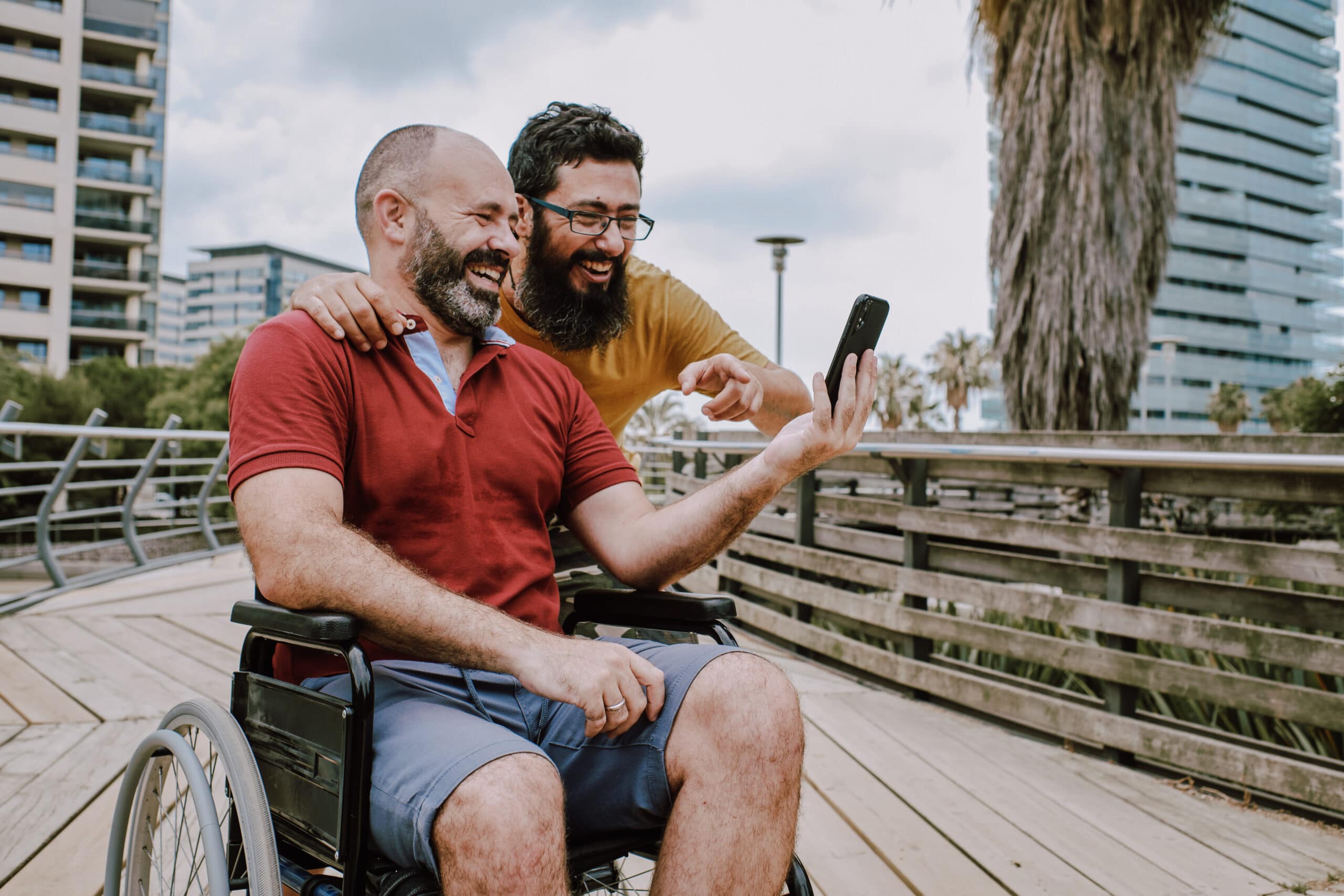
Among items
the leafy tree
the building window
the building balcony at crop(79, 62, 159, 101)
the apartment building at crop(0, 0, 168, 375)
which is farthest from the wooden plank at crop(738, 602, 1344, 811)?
the building balcony at crop(79, 62, 159, 101)

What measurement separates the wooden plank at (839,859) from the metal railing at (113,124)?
5109 centimetres

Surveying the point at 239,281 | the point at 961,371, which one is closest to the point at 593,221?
the point at 961,371

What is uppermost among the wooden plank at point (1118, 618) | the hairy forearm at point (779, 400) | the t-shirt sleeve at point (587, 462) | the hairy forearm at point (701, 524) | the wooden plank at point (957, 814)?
the hairy forearm at point (779, 400)

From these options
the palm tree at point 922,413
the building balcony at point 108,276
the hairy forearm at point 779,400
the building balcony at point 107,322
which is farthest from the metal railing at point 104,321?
the hairy forearm at point 779,400

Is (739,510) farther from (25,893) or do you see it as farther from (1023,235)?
(1023,235)

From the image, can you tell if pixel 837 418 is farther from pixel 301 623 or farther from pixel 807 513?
pixel 807 513

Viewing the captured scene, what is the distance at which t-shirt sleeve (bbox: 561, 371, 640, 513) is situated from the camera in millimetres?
1739

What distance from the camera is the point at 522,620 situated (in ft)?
4.79

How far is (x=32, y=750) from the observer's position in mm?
2730

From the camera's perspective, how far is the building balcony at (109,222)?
43094 millimetres

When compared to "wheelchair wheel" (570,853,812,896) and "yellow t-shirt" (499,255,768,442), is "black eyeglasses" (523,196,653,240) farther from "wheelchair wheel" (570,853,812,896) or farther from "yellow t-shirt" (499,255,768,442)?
"wheelchair wheel" (570,853,812,896)

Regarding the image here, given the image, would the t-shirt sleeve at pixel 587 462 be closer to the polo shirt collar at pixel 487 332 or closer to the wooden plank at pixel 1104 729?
the polo shirt collar at pixel 487 332

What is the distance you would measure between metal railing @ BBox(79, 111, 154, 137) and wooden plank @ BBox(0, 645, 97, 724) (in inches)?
1921

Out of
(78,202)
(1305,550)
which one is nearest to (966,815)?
(1305,550)
